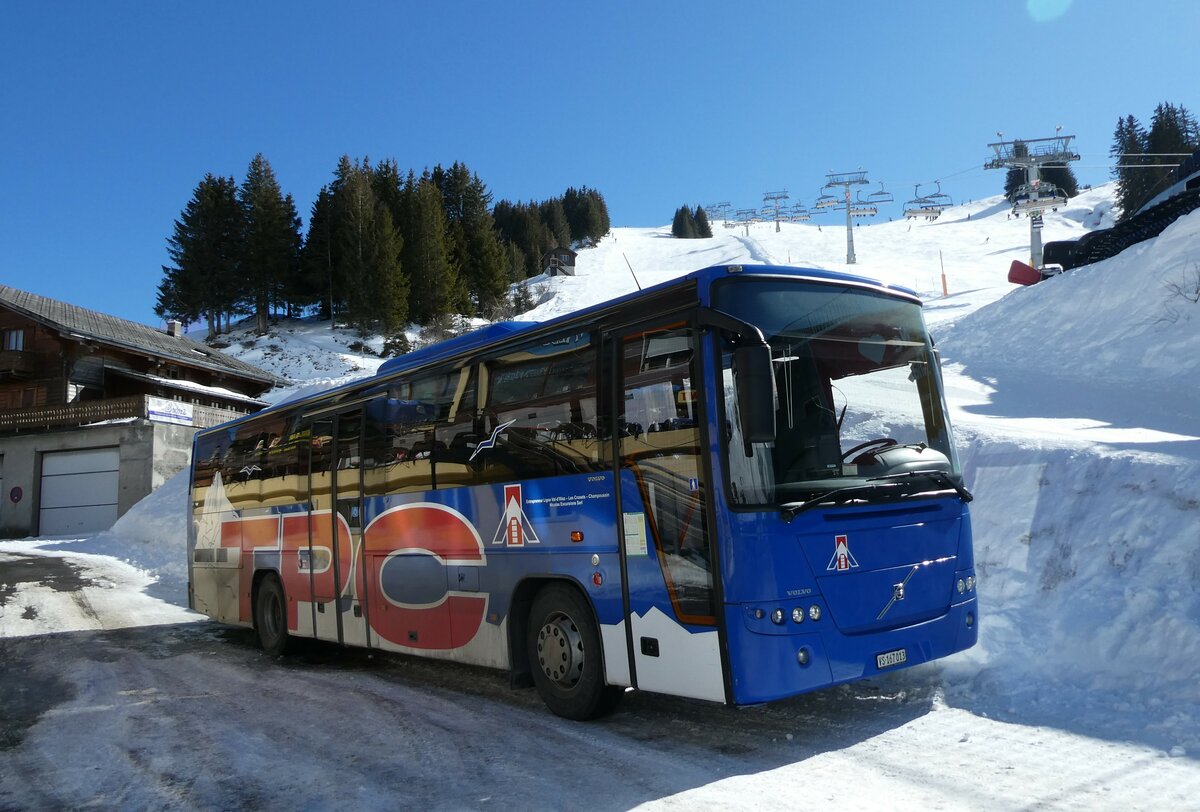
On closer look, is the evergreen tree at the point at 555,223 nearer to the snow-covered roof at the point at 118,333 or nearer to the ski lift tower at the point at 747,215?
the ski lift tower at the point at 747,215

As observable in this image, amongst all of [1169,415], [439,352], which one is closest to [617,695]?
[439,352]

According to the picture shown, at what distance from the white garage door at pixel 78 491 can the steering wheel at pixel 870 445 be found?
34.6 meters

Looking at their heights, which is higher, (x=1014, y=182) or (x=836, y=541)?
(x=1014, y=182)

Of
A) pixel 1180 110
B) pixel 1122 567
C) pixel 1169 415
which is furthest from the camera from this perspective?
pixel 1180 110

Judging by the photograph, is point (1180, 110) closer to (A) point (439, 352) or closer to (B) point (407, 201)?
(B) point (407, 201)

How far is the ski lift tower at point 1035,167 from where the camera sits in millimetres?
45156

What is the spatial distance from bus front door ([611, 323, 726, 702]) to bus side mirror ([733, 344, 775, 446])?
1.36ft

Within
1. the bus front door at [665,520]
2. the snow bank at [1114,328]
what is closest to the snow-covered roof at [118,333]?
the snow bank at [1114,328]

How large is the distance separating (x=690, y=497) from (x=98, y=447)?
35.3 meters

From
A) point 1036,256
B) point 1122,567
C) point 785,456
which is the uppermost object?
point 1036,256

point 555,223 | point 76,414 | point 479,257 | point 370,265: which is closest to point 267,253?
point 370,265

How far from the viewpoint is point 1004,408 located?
1545 cm

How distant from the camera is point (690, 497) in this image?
5422 millimetres

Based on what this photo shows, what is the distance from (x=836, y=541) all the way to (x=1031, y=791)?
1752 millimetres
